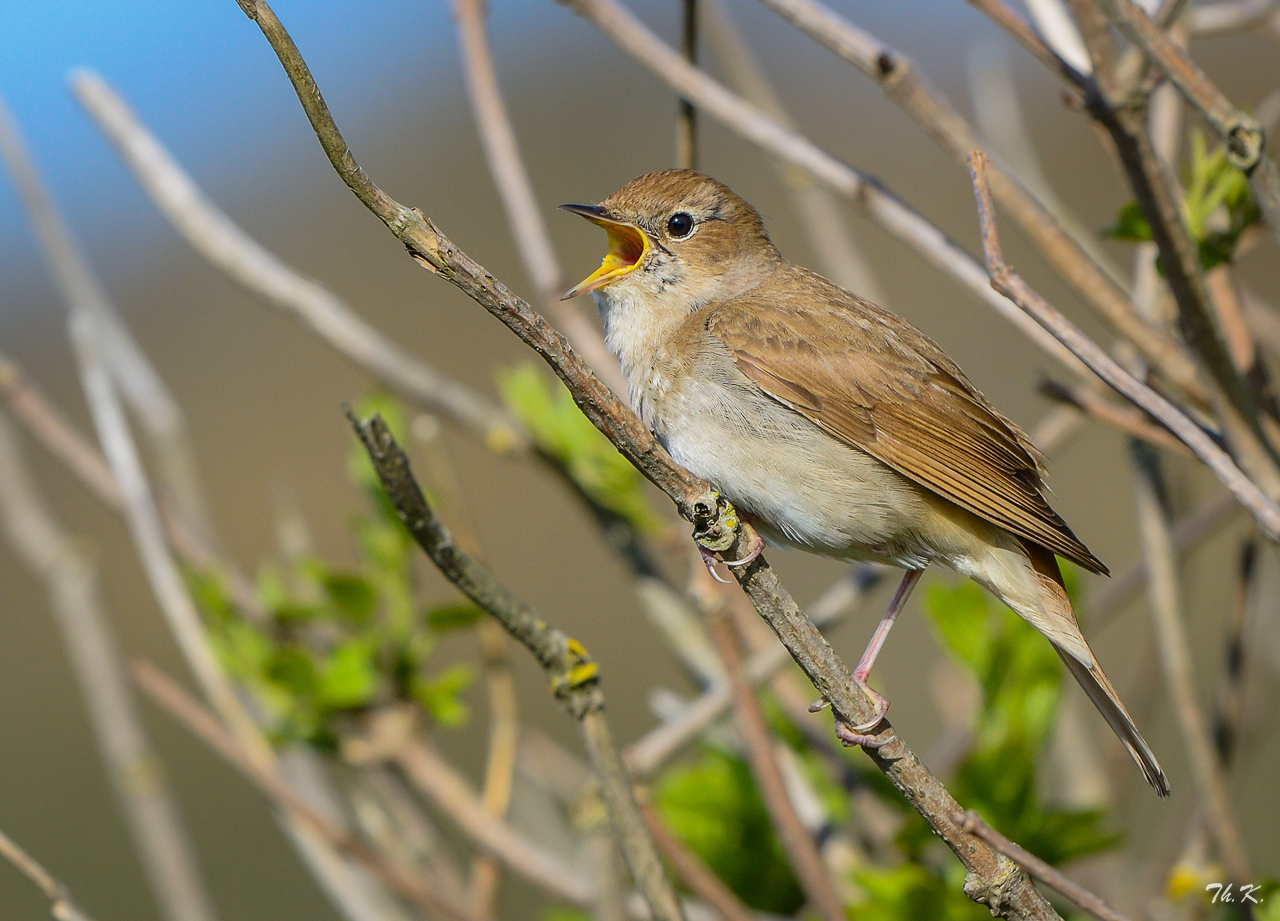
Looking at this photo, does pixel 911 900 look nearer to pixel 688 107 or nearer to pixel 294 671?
pixel 294 671

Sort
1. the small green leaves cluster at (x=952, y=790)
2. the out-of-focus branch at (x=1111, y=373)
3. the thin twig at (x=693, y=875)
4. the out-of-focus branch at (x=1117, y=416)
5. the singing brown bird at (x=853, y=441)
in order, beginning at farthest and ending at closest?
the singing brown bird at (x=853, y=441), the small green leaves cluster at (x=952, y=790), the out-of-focus branch at (x=1117, y=416), the thin twig at (x=693, y=875), the out-of-focus branch at (x=1111, y=373)

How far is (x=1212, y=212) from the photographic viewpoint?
8.29ft

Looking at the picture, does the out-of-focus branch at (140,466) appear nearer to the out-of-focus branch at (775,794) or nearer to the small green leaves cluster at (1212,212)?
the out-of-focus branch at (775,794)

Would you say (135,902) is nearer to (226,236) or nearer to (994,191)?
(226,236)

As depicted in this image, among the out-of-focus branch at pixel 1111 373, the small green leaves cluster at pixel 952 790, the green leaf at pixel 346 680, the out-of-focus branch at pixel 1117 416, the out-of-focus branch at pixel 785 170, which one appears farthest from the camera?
the out-of-focus branch at pixel 785 170

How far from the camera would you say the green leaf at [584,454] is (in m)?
3.16

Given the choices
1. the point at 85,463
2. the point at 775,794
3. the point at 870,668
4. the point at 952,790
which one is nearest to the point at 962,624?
the point at 870,668

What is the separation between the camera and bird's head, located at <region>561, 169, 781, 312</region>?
3.34m

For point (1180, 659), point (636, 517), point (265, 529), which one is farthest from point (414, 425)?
point (265, 529)

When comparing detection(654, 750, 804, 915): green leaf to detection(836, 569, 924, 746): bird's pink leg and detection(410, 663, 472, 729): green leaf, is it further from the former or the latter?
detection(410, 663, 472, 729): green leaf

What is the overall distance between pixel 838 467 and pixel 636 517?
0.54 meters

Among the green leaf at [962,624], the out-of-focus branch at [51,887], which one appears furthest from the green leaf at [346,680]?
the green leaf at [962,624]

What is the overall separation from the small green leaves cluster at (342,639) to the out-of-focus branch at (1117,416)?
130 cm

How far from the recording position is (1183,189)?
2.73m
